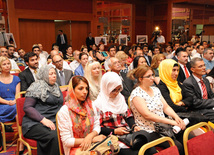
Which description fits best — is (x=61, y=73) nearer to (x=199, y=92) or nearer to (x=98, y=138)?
(x=98, y=138)

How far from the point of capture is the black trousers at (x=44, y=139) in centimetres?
250

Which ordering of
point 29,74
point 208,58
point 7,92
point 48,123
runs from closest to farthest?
point 48,123
point 7,92
point 29,74
point 208,58

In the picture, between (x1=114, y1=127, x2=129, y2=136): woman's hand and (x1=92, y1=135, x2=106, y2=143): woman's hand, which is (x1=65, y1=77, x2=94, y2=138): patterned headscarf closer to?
(x1=92, y1=135, x2=106, y2=143): woman's hand

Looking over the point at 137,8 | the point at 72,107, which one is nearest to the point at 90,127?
the point at 72,107

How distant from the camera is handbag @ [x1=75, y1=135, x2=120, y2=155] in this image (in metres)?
1.87

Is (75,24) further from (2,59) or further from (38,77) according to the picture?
(38,77)

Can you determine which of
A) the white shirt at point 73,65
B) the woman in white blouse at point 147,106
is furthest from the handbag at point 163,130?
the white shirt at point 73,65

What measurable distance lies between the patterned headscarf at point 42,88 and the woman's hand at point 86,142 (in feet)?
3.18

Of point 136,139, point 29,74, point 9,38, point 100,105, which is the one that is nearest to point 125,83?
point 100,105

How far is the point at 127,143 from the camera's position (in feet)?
6.98

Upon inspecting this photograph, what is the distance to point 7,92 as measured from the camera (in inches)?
141

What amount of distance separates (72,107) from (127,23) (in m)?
13.2

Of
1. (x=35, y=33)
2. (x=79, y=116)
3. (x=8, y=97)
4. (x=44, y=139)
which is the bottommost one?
(x=44, y=139)

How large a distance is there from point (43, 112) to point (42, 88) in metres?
0.31
